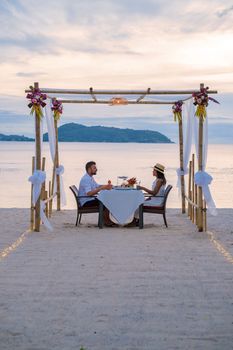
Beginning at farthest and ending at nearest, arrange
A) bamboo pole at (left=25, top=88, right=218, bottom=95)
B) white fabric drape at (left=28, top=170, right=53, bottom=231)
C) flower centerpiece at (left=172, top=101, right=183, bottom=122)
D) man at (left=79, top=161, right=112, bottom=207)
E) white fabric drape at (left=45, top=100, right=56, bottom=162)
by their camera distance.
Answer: flower centerpiece at (left=172, top=101, right=183, bottom=122) < white fabric drape at (left=45, top=100, right=56, bottom=162) < man at (left=79, top=161, right=112, bottom=207) < bamboo pole at (left=25, top=88, right=218, bottom=95) < white fabric drape at (left=28, top=170, right=53, bottom=231)

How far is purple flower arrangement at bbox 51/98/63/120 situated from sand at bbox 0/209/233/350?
327 centimetres

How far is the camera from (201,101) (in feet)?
34.7

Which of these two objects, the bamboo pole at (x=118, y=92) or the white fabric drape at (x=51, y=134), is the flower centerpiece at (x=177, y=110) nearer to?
the bamboo pole at (x=118, y=92)

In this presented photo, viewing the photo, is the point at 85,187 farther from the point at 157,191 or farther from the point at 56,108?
the point at 56,108

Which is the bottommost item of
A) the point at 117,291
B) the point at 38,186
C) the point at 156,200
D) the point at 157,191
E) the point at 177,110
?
the point at 117,291

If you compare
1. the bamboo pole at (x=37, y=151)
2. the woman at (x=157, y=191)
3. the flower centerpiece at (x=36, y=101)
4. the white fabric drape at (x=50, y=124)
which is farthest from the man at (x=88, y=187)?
the flower centerpiece at (x=36, y=101)

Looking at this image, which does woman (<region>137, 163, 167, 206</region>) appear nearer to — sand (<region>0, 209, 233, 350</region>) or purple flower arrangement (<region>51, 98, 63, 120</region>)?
sand (<region>0, 209, 233, 350</region>)

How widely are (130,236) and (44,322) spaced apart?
530 cm

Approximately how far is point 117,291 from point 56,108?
7.43 m

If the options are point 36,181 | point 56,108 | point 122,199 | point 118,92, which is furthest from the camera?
point 56,108

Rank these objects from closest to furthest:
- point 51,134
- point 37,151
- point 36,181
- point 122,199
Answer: point 36,181
point 37,151
point 122,199
point 51,134

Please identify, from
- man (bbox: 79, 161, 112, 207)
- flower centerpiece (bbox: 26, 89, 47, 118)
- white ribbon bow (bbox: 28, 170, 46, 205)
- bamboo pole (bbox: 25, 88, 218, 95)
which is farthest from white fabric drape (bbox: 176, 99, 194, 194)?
white ribbon bow (bbox: 28, 170, 46, 205)

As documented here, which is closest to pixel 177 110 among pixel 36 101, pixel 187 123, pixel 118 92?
pixel 187 123

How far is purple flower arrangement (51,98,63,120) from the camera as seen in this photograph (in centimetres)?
1311
